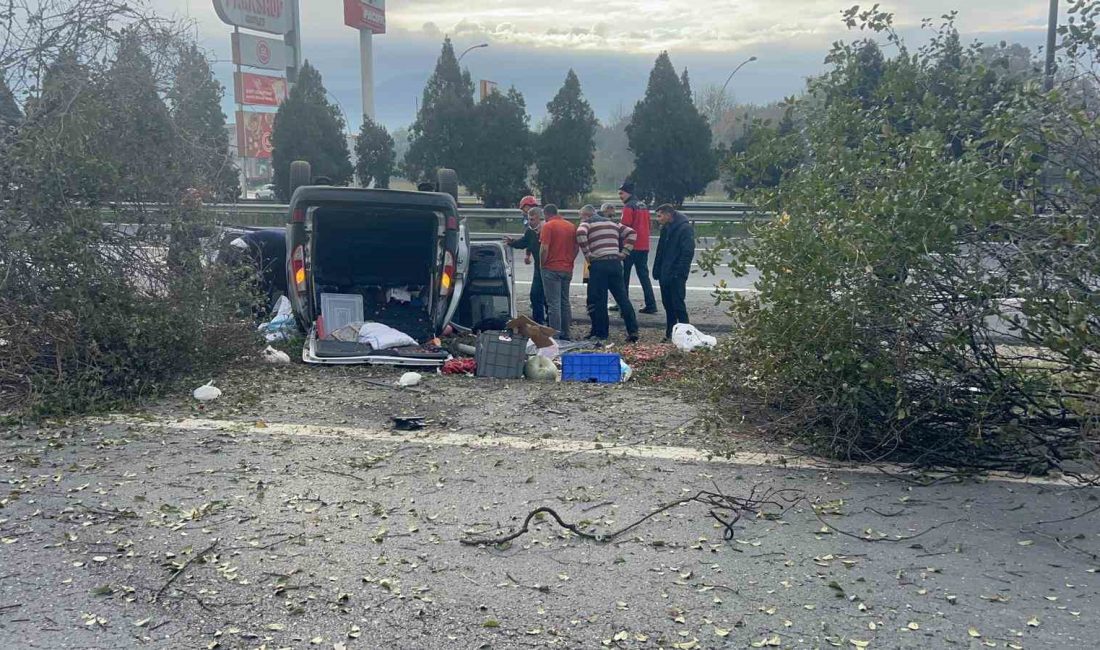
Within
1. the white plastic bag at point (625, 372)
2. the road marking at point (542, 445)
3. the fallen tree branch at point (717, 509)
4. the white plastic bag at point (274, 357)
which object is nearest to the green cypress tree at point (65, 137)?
the road marking at point (542, 445)

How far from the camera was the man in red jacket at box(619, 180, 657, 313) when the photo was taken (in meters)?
13.6

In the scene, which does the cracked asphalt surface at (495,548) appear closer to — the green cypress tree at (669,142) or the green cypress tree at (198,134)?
the green cypress tree at (198,134)

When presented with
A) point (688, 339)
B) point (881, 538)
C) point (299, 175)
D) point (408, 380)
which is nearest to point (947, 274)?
point (881, 538)

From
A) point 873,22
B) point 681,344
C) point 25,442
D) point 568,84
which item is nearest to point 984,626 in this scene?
point 873,22

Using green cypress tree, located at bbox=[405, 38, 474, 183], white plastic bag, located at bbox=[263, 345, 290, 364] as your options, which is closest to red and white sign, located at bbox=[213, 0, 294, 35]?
green cypress tree, located at bbox=[405, 38, 474, 183]

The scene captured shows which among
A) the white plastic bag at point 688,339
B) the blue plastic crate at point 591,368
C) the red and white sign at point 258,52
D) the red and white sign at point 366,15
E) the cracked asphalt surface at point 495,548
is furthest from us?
the red and white sign at point 366,15

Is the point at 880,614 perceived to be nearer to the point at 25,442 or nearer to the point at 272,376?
the point at 25,442

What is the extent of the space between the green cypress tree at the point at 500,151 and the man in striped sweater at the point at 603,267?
757 inches

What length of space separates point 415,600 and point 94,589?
4.68 ft

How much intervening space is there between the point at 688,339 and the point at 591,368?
1945 millimetres

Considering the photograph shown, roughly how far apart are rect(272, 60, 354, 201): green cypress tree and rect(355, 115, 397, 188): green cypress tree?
558 mm

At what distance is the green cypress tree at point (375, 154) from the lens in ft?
106

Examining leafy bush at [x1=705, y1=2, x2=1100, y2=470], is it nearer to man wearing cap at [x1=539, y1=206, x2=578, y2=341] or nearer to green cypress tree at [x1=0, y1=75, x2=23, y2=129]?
man wearing cap at [x1=539, y1=206, x2=578, y2=341]

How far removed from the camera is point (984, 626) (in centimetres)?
382
